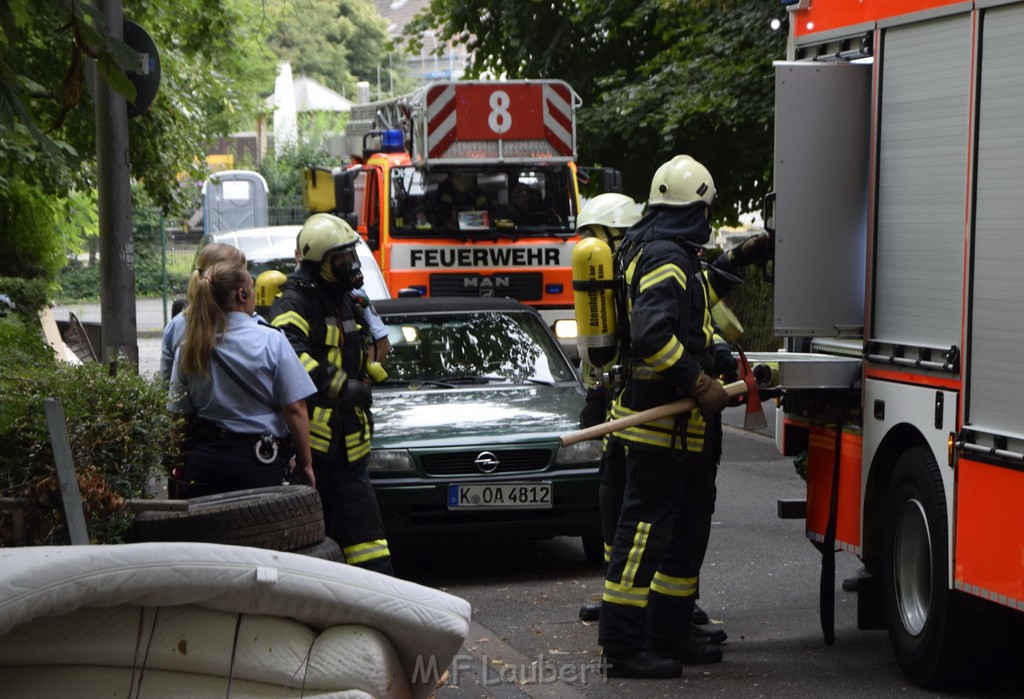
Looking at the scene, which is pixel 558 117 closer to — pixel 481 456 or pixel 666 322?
pixel 481 456

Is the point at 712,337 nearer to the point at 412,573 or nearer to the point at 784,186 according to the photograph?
the point at 784,186

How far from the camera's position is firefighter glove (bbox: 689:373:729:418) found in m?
6.00

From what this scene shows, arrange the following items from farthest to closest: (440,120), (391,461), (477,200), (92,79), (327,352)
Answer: (477,200), (440,120), (391,461), (327,352), (92,79)

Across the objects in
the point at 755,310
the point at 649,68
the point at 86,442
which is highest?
the point at 649,68

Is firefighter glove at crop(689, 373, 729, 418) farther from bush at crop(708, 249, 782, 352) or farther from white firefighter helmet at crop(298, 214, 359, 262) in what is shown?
bush at crop(708, 249, 782, 352)

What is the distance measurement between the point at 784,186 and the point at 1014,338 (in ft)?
5.06

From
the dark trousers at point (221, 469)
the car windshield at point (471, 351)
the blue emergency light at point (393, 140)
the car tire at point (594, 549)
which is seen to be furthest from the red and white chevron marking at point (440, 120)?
the dark trousers at point (221, 469)

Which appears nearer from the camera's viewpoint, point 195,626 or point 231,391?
point 195,626

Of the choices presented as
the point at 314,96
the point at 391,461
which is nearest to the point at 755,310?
the point at 391,461

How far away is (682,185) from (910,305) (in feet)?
3.39

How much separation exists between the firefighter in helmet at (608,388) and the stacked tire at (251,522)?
1.67 metres

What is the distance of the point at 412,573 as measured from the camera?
28.0 feet

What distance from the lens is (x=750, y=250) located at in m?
6.63

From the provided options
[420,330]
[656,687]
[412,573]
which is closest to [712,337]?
[656,687]
